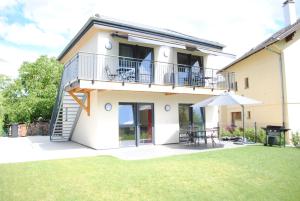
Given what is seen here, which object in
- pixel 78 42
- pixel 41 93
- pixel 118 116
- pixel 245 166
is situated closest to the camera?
pixel 245 166

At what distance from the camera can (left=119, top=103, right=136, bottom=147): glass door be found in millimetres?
13648

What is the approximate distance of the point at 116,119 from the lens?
13398 mm

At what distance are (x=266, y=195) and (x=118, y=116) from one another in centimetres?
924

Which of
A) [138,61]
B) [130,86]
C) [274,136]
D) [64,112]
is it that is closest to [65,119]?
[64,112]

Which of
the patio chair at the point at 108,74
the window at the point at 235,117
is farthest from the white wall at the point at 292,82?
the patio chair at the point at 108,74

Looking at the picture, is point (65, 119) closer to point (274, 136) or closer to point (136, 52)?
point (136, 52)

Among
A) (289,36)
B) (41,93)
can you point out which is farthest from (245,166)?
(41,93)

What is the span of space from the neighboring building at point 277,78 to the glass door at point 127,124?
435 inches

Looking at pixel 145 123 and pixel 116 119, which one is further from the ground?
pixel 116 119

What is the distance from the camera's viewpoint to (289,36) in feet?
59.8

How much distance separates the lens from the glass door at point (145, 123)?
14.2 metres

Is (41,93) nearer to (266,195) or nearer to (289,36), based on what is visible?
(289,36)

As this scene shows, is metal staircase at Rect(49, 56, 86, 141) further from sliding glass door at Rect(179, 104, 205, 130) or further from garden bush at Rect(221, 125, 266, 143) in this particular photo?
garden bush at Rect(221, 125, 266, 143)

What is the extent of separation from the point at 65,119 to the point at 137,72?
22.1 ft
